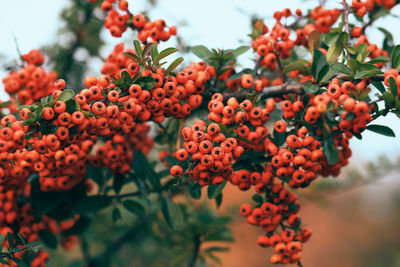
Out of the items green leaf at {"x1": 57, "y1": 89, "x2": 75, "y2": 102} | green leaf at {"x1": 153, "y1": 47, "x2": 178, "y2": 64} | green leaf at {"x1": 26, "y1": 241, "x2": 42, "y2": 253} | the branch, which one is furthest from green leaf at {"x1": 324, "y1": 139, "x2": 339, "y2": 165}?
green leaf at {"x1": 26, "y1": 241, "x2": 42, "y2": 253}

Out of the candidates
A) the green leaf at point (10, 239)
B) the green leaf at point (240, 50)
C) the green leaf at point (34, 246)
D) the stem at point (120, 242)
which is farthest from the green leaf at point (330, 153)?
the stem at point (120, 242)

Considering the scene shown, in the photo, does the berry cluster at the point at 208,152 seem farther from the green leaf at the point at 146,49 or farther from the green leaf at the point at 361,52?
the green leaf at the point at 361,52

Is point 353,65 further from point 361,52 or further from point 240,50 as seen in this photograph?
point 240,50

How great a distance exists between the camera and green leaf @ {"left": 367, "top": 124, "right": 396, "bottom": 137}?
5.02 ft

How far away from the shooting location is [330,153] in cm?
145

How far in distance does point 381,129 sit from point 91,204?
163 centimetres

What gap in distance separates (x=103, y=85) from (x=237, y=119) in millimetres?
621

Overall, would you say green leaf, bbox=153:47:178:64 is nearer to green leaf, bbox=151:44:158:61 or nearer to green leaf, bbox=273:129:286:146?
green leaf, bbox=151:44:158:61

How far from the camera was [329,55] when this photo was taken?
1.64 meters

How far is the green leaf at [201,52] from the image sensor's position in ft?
6.20

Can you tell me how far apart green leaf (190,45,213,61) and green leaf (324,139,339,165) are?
31.8 inches

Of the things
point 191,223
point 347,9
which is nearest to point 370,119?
point 347,9

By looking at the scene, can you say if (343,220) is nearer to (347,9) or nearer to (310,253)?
(310,253)

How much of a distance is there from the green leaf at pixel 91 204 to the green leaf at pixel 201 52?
3.38 ft
